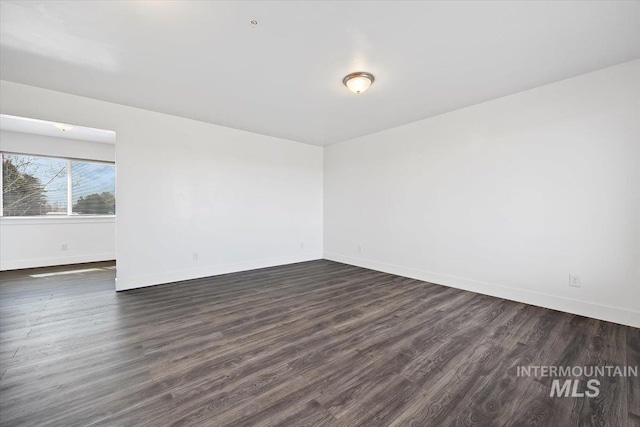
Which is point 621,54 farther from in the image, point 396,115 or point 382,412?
point 382,412

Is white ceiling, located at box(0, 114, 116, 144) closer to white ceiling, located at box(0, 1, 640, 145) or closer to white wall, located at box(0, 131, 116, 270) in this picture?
white wall, located at box(0, 131, 116, 270)

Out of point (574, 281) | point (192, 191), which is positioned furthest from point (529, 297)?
point (192, 191)

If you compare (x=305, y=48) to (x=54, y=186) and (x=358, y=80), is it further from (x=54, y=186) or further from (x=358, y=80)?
(x=54, y=186)

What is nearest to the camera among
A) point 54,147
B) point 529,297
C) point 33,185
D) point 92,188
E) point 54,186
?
point 529,297

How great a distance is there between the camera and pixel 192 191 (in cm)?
439

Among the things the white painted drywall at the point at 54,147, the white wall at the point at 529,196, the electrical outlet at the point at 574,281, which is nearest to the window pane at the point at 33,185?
the white painted drywall at the point at 54,147

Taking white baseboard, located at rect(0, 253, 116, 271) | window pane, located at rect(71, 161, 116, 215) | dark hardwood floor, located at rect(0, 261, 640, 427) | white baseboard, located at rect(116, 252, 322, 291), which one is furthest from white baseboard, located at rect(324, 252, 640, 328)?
window pane, located at rect(71, 161, 116, 215)

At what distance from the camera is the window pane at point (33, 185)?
16.2 feet

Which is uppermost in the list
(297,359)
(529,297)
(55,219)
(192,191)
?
(192,191)

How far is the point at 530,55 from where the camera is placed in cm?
249

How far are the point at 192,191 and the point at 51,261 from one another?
3.58m

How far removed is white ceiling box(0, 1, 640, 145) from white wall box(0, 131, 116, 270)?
9.70 ft

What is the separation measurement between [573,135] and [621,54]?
777mm

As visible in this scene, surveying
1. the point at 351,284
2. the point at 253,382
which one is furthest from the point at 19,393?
the point at 351,284
